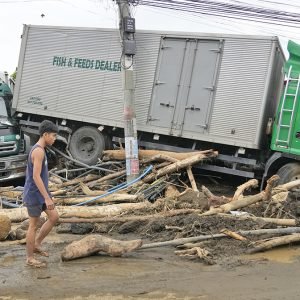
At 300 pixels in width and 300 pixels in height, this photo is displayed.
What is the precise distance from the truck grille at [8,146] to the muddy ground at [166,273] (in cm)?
678

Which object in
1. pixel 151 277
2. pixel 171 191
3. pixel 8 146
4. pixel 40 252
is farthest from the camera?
pixel 8 146

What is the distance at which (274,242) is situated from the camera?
6559 mm

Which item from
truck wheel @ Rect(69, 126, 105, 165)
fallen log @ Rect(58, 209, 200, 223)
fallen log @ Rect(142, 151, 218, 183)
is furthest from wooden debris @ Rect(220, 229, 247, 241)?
truck wheel @ Rect(69, 126, 105, 165)

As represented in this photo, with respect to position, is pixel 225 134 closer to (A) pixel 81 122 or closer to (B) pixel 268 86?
(B) pixel 268 86

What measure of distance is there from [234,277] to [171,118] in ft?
24.5

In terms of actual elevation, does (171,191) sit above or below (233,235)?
above

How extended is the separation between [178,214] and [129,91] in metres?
4.73

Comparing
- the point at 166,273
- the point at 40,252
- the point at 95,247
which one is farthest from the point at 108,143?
the point at 166,273

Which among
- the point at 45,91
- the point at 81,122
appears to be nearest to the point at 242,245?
the point at 81,122

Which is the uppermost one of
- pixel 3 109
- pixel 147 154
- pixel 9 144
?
pixel 3 109

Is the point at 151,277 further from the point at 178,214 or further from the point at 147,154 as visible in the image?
the point at 147,154

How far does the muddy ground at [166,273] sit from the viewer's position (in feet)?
16.0

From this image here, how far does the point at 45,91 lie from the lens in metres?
14.4

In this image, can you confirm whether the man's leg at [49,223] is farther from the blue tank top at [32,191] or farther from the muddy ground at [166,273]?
the muddy ground at [166,273]
